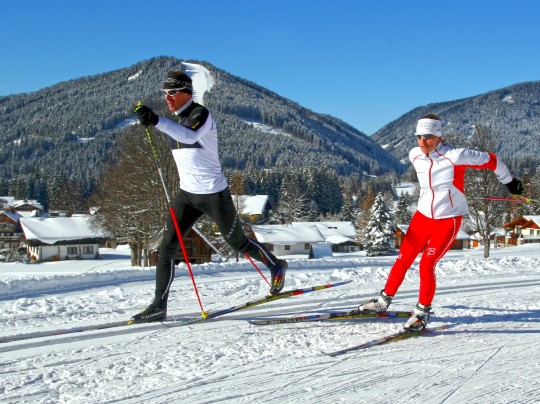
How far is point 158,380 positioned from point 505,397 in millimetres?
2010

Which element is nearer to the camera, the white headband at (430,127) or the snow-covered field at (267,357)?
the snow-covered field at (267,357)

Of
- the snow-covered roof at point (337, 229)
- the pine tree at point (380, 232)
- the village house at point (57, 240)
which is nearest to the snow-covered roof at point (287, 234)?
the pine tree at point (380, 232)

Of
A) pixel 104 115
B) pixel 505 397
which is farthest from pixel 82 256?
pixel 104 115

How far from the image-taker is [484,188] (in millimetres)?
26234

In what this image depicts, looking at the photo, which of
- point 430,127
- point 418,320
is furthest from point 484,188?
point 418,320

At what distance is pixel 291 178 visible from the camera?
86.3m

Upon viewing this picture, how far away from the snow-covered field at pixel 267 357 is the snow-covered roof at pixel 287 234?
1803 inches

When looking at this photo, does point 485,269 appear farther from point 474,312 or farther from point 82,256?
point 82,256

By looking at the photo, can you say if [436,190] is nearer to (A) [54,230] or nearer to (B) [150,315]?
(B) [150,315]

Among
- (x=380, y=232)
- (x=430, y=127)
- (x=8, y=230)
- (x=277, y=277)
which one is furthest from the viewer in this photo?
(x=8, y=230)

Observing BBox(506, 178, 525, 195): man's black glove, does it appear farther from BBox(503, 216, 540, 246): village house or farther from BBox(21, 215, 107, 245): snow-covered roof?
BBox(503, 216, 540, 246): village house

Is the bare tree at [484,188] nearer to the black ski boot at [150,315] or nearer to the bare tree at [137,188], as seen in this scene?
the bare tree at [137,188]

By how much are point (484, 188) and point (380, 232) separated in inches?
900

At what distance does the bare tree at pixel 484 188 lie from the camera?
26.2 meters
